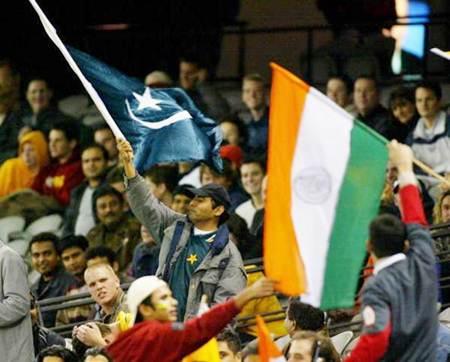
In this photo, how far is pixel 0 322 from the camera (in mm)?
17766

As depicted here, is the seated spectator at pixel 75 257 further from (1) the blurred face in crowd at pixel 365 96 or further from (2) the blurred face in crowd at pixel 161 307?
(2) the blurred face in crowd at pixel 161 307

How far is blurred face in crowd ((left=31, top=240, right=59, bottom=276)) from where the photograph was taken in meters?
21.6

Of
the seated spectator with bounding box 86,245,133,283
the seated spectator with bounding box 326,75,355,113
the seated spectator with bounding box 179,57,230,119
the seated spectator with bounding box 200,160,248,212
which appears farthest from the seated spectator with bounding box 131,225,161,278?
the seated spectator with bounding box 179,57,230,119

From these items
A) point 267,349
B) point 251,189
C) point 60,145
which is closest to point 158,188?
point 251,189

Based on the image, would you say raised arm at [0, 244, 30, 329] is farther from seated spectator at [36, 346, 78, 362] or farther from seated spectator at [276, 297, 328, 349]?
seated spectator at [276, 297, 328, 349]

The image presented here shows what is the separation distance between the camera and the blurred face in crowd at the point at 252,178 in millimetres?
21703

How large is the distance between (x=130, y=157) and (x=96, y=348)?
1.69m

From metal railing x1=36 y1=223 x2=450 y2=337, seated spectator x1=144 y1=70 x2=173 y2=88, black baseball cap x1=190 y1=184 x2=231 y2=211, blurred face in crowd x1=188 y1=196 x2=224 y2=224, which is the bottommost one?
metal railing x1=36 y1=223 x2=450 y2=337

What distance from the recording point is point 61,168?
23.9 m

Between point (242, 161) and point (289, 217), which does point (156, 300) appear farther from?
point (242, 161)

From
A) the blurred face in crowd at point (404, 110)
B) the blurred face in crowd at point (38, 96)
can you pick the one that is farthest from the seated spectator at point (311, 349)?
the blurred face in crowd at point (38, 96)

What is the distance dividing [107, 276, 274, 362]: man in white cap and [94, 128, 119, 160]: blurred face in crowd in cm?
874

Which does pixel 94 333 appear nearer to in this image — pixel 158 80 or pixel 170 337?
pixel 170 337

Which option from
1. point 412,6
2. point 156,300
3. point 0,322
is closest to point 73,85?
point 412,6
